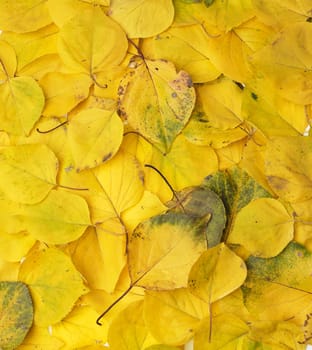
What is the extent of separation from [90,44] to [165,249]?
0.16 m

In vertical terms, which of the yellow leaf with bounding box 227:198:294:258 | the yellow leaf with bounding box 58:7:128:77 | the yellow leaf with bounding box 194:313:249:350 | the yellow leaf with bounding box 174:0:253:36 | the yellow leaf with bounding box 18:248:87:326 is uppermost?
the yellow leaf with bounding box 174:0:253:36

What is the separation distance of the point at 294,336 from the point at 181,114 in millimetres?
174

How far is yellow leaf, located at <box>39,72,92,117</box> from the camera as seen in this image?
0.49 metres

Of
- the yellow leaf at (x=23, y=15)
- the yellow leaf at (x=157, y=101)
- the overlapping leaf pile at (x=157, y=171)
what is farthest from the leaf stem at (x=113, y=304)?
the yellow leaf at (x=23, y=15)

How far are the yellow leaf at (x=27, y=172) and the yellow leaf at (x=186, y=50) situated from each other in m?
0.11

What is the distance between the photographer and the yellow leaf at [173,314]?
0.45 m

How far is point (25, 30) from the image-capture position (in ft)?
1.64

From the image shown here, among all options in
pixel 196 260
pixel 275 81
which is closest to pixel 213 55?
pixel 275 81

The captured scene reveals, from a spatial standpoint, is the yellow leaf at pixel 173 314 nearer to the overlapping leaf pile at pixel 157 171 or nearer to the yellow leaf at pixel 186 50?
the overlapping leaf pile at pixel 157 171

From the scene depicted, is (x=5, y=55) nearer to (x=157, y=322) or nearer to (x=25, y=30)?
(x=25, y=30)

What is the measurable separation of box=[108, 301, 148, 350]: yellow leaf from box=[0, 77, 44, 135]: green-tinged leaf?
150mm

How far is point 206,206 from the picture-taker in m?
0.47

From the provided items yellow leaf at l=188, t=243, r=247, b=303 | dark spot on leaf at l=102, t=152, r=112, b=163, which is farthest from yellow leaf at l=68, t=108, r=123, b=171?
yellow leaf at l=188, t=243, r=247, b=303

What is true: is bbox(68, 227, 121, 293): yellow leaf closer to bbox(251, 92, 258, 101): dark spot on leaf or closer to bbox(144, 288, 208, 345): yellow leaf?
bbox(144, 288, 208, 345): yellow leaf
